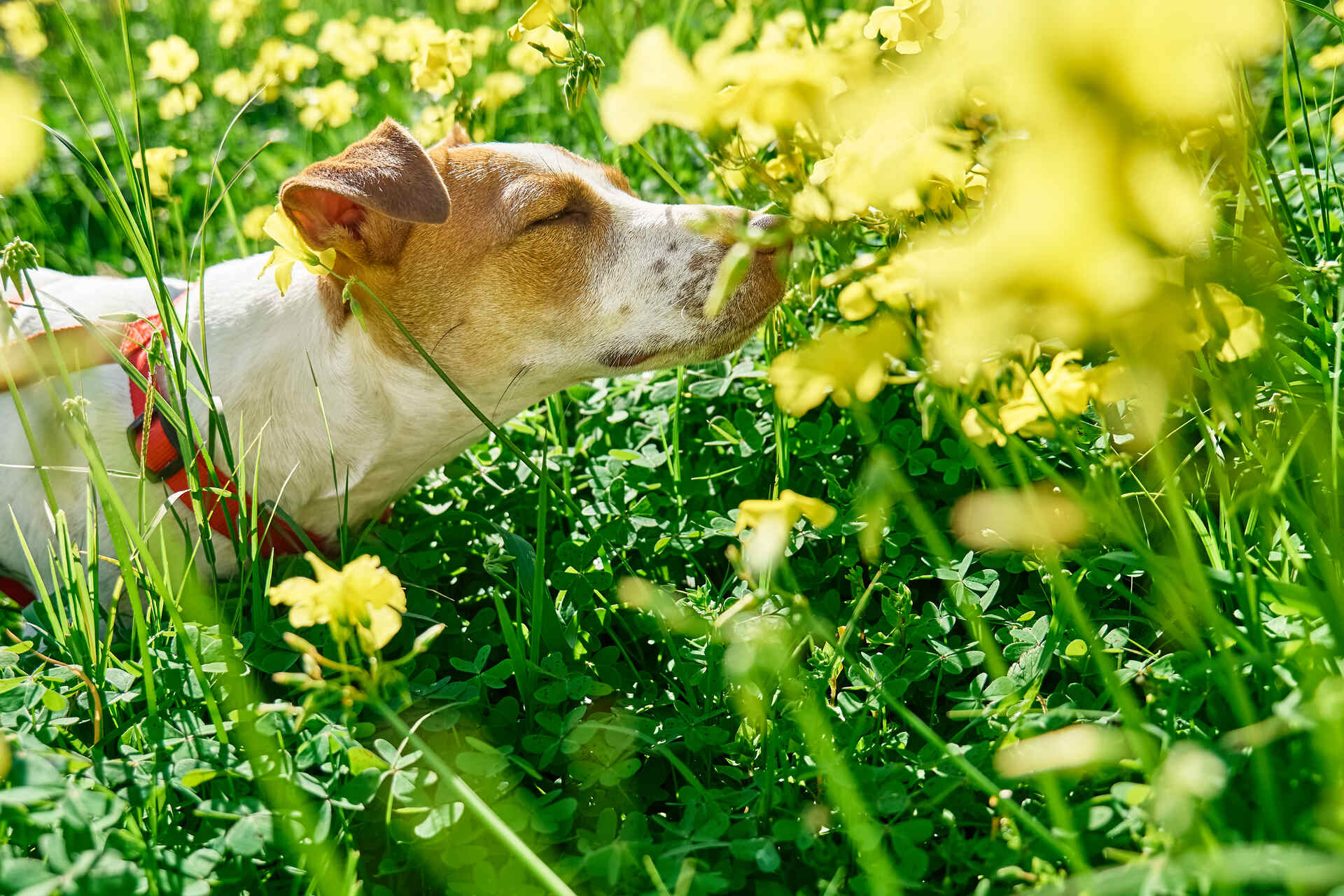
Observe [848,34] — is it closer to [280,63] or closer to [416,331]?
[416,331]

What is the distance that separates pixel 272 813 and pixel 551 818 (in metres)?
0.40

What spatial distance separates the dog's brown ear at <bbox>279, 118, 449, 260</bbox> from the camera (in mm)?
2141

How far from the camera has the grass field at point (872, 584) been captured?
1.02m

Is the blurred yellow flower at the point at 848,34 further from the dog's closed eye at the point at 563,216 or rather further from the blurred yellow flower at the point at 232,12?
the blurred yellow flower at the point at 232,12

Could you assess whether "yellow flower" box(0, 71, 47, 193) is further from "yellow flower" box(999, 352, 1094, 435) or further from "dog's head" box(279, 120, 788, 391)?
"yellow flower" box(999, 352, 1094, 435)

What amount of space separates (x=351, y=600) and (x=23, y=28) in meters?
4.80

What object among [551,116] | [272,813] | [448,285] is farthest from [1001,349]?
[551,116]

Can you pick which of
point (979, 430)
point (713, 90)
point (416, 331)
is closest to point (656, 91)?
point (713, 90)

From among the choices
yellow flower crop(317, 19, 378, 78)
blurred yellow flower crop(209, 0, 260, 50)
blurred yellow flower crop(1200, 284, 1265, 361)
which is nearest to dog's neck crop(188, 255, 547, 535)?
blurred yellow flower crop(1200, 284, 1265, 361)

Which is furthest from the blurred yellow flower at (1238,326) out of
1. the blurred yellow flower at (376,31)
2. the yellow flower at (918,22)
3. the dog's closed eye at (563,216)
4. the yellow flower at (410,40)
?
the blurred yellow flower at (376,31)

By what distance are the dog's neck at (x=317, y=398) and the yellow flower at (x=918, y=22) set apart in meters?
1.18

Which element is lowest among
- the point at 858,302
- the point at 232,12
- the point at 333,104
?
the point at 858,302

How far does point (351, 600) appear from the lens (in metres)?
1.14

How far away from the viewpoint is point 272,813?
1.44 meters
